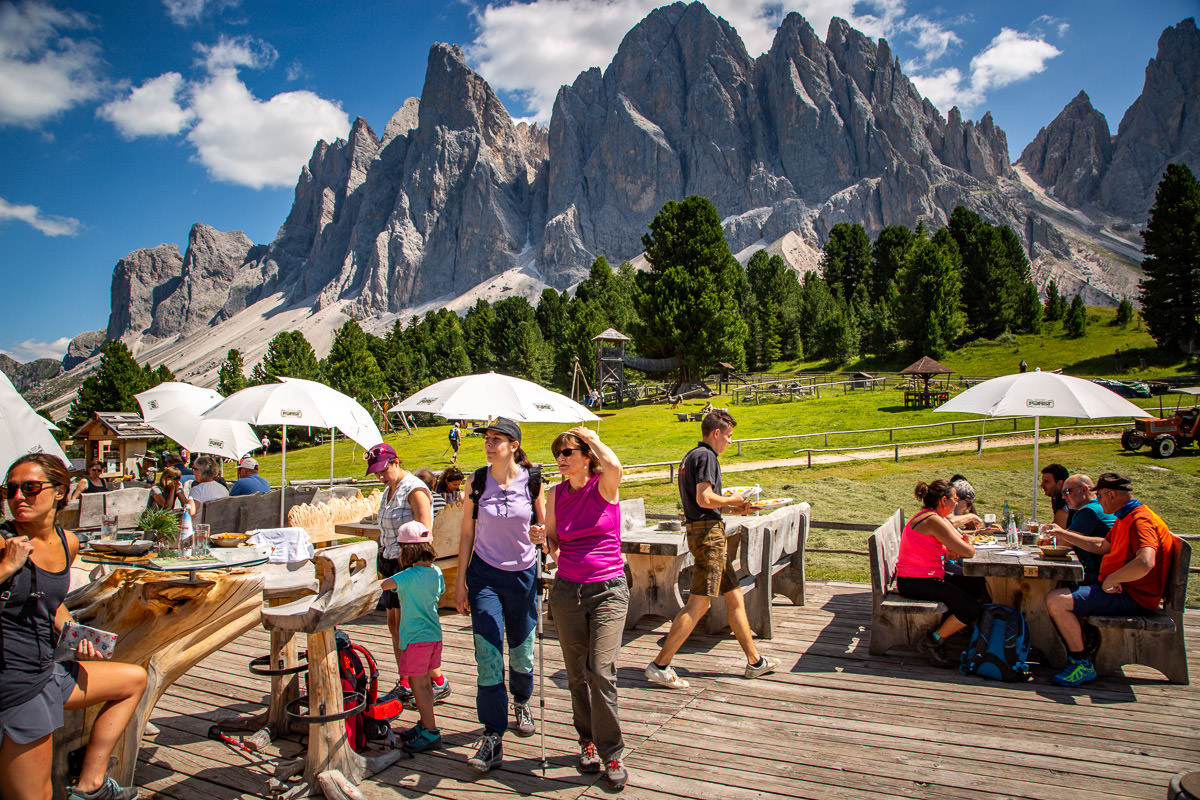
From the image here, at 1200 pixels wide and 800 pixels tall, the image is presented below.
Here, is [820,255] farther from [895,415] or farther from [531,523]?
[531,523]

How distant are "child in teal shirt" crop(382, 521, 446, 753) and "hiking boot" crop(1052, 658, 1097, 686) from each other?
14.3 feet

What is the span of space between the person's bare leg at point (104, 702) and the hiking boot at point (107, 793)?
0.02 meters

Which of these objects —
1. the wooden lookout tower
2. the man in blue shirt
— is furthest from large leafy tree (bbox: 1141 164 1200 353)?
the man in blue shirt

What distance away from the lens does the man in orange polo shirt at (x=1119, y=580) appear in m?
4.91

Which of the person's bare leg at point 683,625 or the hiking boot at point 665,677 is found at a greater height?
the person's bare leg at point 683,625

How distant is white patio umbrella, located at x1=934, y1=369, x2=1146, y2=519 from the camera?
644 centimetres

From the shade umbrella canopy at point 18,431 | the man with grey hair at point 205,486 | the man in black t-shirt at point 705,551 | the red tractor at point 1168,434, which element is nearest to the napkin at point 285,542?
the shade umbrella canopy at point 18,431

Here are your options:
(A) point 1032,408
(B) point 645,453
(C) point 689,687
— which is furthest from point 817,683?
(B) point 645,453

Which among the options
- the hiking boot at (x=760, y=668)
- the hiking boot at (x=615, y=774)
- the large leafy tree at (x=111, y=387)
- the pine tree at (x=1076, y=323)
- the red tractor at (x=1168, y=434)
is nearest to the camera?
the hiking boot at (x=615, y=774)

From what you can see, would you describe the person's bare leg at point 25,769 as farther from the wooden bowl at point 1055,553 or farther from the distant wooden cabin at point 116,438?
the distant wooden cabin at point 116,438

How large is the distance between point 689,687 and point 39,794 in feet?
12.1

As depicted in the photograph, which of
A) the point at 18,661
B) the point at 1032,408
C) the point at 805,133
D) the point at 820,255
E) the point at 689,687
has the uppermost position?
the point at 805,133

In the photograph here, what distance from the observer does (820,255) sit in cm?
13925

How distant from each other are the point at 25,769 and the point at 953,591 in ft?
18.8
